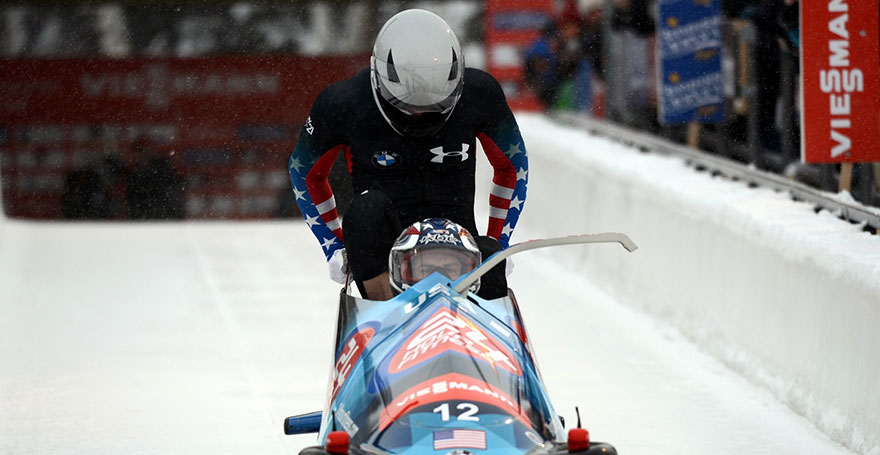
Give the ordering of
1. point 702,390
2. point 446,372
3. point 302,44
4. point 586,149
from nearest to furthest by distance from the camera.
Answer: point 446,372, point 702,390, point 586,149, point 302,44

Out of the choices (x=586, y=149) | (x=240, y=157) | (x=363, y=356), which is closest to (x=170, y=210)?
(x=240, y=157)

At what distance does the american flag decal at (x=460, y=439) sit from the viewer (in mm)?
3281

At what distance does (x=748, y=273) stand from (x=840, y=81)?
36.1 inches

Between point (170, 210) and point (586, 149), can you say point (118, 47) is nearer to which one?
point (170, 210)

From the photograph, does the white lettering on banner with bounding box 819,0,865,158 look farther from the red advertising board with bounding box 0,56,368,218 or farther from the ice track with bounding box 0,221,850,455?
the red advertising board with bounding box 0,56,368,218

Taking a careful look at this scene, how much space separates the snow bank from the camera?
4910 mm

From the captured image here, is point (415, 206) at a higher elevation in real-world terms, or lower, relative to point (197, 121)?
higher

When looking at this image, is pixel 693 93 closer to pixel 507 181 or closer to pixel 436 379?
pixel 507 181

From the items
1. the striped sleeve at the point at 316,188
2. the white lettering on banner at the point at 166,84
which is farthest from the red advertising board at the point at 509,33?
the striped sleeve at the point at 316,188

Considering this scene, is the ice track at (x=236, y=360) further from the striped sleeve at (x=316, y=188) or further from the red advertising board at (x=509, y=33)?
the red advertising board at (x=509, y=33)

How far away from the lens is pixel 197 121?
48.8ft

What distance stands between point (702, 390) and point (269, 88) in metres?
9.91

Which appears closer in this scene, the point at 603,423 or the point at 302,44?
the point at 603,423

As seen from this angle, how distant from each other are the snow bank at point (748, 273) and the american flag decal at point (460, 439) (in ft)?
6.19
